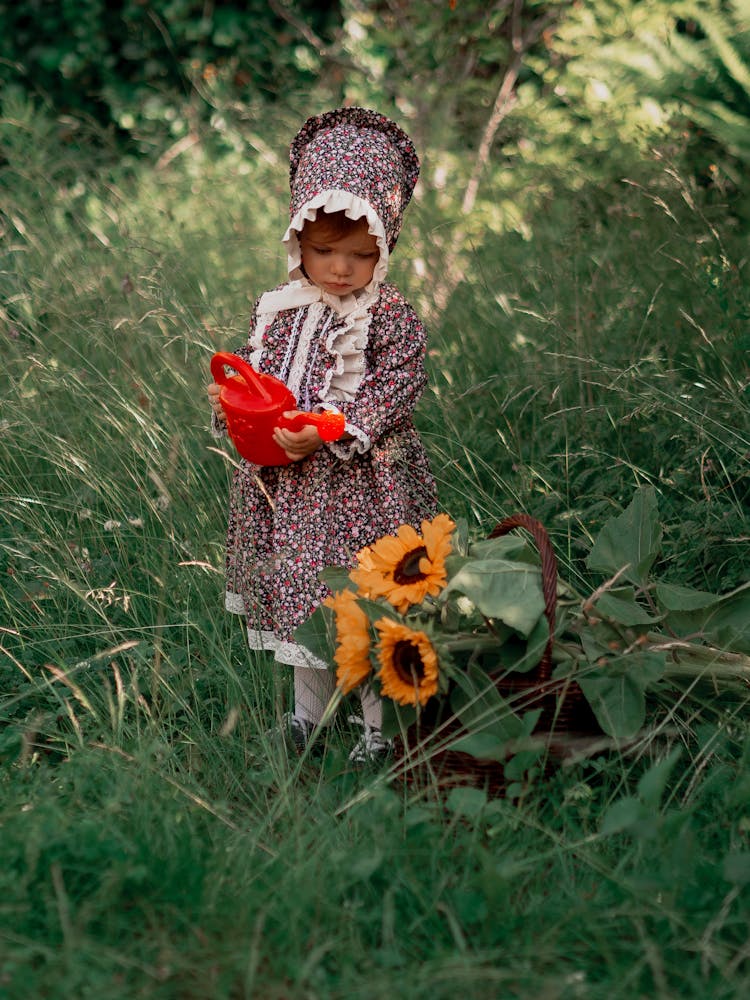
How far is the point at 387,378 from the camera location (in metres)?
2.60

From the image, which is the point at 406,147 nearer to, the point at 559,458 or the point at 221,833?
the point at 559,458

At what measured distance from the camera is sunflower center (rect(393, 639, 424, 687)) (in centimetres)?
207

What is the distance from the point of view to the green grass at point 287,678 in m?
1.67

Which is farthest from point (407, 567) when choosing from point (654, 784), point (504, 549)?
point (654, 784)

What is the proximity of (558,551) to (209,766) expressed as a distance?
1.06 metres

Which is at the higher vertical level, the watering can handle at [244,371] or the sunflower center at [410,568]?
the watering can handle at [244,371]

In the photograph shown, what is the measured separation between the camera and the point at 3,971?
156cm

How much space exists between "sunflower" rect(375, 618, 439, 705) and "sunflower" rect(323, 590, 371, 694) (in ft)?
0.15

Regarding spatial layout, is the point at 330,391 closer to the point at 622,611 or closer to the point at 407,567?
the point at 407,567

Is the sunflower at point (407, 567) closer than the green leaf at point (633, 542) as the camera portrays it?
Yes

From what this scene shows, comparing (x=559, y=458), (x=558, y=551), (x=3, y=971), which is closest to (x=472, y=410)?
(x=559, y=458)

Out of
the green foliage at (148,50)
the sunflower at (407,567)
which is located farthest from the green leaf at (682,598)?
the green foliage at (148,50)

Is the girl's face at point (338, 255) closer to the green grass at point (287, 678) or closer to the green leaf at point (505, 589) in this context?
the green grass at point (287, 678)

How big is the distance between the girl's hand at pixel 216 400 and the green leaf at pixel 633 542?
0.88 metres
